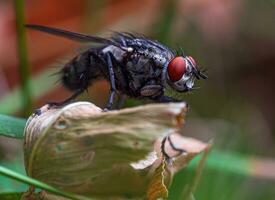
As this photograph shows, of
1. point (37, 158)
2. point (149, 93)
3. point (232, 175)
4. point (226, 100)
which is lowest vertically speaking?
point (226, 100)

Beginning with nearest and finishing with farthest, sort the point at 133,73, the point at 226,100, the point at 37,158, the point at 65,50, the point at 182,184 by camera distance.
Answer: the point at 37,158 → the point at 182,184 → the point at 133,73 → the point at 226,100 → the point at 65,50

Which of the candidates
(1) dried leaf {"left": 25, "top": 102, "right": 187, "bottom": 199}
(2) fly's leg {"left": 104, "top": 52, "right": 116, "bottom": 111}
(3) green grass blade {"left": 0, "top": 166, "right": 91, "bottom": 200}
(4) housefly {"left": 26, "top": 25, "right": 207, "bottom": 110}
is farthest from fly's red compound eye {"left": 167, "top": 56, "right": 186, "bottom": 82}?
(3) green grass blade {"left": 0, "top": 166, "right": 91, "bottom": 200}

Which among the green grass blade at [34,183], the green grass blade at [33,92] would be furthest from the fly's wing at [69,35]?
the green grass blade at [33,92]

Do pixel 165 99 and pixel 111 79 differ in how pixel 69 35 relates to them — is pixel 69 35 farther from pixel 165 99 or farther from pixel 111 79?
pixel 165 99

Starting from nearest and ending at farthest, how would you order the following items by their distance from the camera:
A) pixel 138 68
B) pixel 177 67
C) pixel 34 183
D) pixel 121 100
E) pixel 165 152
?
pixel 34 183, pixel 165 152, pixel 177 67, pixel 138 68, pixel 121 100

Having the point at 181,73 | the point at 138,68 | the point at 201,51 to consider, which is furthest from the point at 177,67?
the point at 201,51

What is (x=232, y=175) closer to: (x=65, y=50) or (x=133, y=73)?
(x=133, y=73)

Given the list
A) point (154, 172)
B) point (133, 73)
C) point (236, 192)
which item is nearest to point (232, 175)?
point (236, 192)
